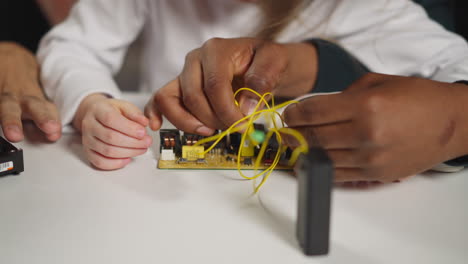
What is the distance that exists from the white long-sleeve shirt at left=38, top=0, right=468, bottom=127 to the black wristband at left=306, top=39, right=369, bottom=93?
→ 9 centimetres

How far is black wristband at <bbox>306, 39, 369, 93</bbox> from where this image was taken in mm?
792

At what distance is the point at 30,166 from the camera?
0.60 meters

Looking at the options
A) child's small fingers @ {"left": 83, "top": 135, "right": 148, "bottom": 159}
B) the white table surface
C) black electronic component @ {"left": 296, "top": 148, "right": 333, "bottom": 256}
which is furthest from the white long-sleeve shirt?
black electronic component @ {"left": 296, "top": 148, "right": 333, "bottom": 256}

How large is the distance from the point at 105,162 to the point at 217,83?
0.20 m

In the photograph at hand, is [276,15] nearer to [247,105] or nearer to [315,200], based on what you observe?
[247,105]

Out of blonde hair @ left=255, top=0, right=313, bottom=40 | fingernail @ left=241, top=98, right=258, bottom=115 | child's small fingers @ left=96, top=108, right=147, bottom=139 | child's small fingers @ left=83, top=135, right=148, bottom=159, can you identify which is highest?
blonde hair @ left=255, top=0, right=313, bottom=40

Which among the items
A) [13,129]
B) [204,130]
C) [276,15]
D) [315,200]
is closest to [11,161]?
[13,129]

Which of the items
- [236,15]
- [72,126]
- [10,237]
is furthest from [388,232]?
[236,15]

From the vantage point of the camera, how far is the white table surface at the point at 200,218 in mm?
409

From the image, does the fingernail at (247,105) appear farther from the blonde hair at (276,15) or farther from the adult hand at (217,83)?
the blonde hair at (276,15)

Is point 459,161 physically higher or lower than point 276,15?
lower

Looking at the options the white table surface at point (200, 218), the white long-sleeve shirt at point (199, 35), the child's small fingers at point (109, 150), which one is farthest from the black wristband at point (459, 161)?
the child's small fingers at point (109, 150)

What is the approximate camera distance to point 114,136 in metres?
0.60

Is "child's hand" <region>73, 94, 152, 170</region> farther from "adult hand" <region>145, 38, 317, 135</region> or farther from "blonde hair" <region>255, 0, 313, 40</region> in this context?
"blonde hair" <region>255, 0, 313, 40</region>
